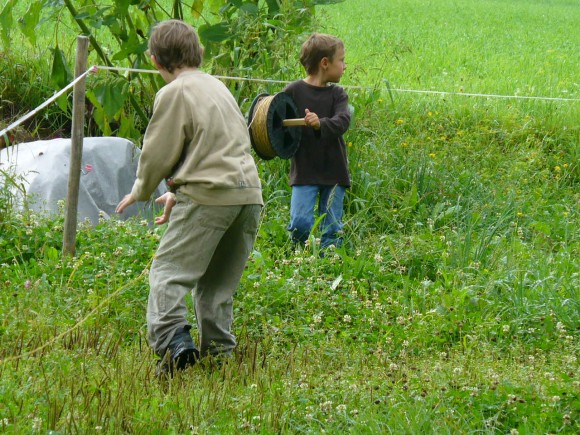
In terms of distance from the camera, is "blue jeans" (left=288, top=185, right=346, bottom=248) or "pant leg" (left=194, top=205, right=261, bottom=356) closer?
"pant leg" (left=194, top=205, right=261, bottom=356)

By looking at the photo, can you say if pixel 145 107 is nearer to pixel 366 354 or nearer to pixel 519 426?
pixel 366 354

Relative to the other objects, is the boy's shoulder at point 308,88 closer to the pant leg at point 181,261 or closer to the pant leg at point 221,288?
the pant leg at point 221,288

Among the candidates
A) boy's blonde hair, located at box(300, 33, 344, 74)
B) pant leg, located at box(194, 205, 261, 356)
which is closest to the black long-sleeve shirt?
boy's blonde hair, located at box(300, 33, 344, 74)

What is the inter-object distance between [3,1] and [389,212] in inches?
373

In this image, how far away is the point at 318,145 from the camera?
6.41 m

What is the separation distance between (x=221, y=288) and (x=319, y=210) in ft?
6.53

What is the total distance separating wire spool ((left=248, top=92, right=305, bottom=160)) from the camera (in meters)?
6.05

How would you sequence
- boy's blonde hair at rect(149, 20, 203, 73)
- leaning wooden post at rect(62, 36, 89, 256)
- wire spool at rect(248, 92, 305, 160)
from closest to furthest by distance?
1. boy's blonde hair at rect(149, 20, 203, 73)
2. leaning wooden post at rect(62, 36, 89, 256)
3. wire spool at rect(248, 92, 305, 160)

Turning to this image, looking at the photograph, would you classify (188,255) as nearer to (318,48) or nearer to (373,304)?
(373,304)

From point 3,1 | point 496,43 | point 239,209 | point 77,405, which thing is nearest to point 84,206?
point 239,209

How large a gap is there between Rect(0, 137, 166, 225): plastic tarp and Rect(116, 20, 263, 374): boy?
2.56 m

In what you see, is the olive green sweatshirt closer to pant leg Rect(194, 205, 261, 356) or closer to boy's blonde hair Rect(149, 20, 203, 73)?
boy's blonde hair Rect(149, 20, 203, 73)

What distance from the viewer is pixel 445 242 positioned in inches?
257

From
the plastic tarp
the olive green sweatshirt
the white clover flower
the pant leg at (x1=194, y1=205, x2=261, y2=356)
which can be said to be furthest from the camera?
the plastic tarp
